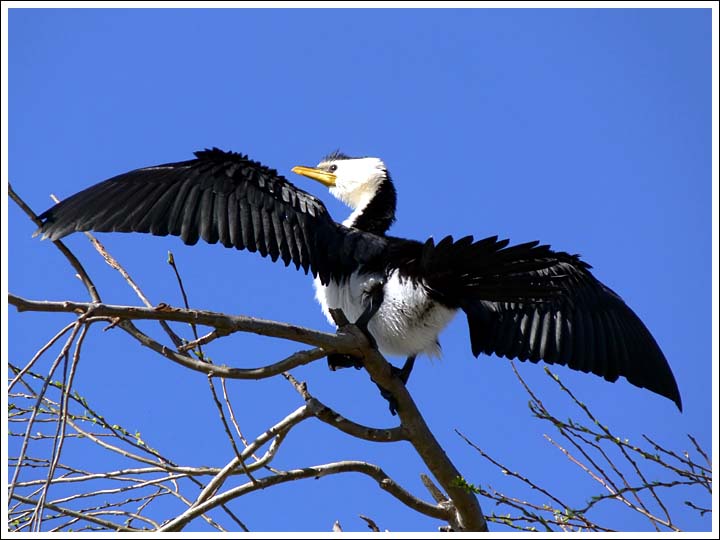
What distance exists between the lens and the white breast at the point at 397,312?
14.1ft

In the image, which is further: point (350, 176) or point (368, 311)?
point (350, 176)

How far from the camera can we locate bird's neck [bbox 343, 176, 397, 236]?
4.98 m

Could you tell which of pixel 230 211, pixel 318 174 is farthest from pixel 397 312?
pixel 318 174

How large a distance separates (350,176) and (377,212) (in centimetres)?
46

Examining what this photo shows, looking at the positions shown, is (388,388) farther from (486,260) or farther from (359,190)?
(359,190)

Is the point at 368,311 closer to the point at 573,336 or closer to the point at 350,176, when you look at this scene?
the point at 573,336

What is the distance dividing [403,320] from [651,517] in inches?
59.0

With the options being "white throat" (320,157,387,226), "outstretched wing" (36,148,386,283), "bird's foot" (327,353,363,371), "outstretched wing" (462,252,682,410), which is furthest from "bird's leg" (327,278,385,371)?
"white throat" (320,157,387,226)

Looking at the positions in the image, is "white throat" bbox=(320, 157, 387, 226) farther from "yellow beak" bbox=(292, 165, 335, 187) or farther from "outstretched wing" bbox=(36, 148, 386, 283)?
"outstretched wing" bbox=(36, 148, 386, 283)

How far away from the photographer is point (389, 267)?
14.4 ft

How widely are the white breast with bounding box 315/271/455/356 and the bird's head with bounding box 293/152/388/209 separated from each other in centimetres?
79

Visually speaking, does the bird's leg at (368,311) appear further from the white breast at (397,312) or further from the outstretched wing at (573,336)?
the outstretched wing at (573,336)

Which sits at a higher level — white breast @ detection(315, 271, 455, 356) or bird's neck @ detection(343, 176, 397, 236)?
bird's neck @ detection(343, 176, 397, 236)

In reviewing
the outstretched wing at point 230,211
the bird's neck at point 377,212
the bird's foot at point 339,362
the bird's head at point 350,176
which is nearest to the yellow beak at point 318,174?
the bird's head at point 350,176
